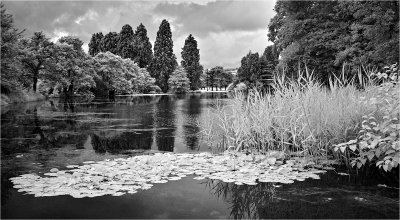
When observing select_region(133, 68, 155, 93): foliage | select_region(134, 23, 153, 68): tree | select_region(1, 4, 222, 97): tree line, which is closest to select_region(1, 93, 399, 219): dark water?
select_region(1, 4, 222, 97): tree line

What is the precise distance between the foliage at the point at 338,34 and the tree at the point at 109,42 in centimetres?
4523

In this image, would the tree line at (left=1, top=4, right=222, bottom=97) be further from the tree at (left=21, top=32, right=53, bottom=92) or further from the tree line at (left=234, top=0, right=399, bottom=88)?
the tree line at (left=234, top=0, right=399, bottom=88)

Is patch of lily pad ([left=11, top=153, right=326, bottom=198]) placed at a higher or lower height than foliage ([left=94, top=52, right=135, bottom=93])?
lower

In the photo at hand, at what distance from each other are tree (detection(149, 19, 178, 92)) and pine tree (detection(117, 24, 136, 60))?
4.22 m

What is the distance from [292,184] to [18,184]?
4267mm

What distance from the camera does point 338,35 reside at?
19.7 m

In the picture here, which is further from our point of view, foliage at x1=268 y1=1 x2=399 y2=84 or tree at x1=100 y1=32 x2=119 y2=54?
tree at x1=100 y1=32 x2=119 y2=54

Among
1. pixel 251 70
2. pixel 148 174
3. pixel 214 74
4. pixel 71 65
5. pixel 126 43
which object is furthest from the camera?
pixel 214 74

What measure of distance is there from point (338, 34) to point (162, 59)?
143 feet

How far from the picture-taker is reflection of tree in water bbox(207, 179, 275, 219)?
15.1 ft

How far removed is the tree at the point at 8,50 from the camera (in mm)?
23672

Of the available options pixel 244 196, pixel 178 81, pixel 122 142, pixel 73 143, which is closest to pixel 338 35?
pixel 122 142

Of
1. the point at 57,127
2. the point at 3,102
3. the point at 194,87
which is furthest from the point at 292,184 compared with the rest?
the point at 194,87

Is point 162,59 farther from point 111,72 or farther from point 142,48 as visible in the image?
point 111,72
